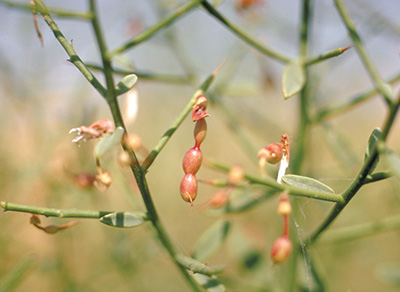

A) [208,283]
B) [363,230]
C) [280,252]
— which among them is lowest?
[363,230]

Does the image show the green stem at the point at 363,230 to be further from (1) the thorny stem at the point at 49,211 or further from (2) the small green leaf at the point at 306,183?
(1) the thorny stem at the point at 49,211

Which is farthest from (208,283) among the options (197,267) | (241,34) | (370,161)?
(241,34)

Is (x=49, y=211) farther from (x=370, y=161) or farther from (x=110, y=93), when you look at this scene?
(x=370, y=161)

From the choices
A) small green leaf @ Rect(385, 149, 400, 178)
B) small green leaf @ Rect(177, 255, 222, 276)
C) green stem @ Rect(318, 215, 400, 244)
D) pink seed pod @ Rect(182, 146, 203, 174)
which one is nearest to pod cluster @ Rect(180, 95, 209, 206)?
pink seed pod @ Rect(182, 146, 203, 174)

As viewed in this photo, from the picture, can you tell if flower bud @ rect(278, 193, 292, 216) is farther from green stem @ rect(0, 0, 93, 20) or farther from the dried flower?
green stem @ rect(0, 0, 93, 20)

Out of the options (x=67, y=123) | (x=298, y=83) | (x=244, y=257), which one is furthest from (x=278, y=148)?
(x=67, y=123)

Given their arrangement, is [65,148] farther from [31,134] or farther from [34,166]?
[31,134]

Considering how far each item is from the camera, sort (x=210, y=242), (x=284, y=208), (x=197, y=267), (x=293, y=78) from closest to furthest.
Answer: (x=284, y=208)
(x=197, y=267)
(x=293, y=78)
(x=210, y=242)
